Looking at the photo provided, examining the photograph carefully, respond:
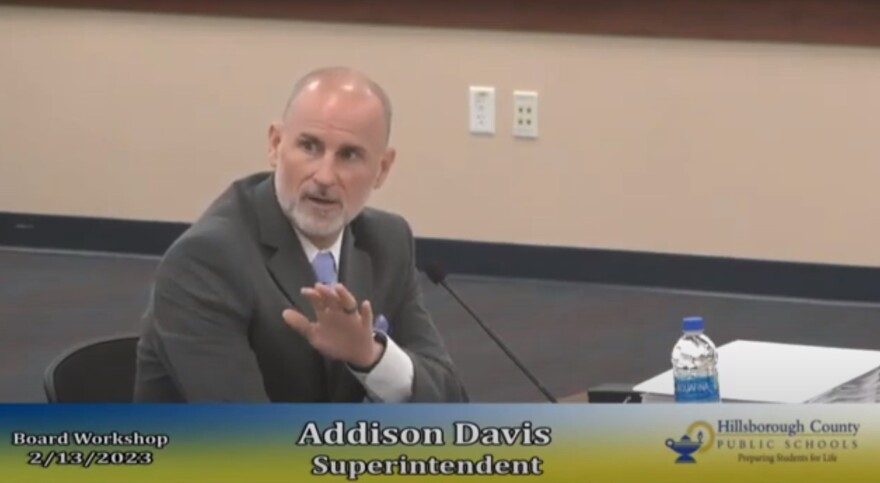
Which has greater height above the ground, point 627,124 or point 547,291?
point 627,124

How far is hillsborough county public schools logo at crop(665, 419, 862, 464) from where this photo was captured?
4.61 ft

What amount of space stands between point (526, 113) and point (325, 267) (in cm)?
454

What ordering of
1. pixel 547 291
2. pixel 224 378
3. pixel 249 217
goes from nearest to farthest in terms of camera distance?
pixel 224 378 < pixel 249 217 < pixel 547 291

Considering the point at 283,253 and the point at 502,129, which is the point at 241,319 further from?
the point at 502,129

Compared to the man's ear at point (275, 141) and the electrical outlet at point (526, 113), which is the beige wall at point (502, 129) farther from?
the man's ear at point (275, 141)

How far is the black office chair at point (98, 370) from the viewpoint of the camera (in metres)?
2.78

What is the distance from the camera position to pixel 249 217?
2.73m

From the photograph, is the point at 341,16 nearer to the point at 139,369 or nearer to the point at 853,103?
the point at 853,103

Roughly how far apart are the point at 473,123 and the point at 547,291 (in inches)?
27.9

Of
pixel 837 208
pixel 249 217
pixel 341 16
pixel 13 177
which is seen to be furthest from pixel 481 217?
pixel 249 217

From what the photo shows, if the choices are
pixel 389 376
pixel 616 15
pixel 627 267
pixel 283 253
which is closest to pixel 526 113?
pixel 616 15

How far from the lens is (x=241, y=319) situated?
263 centimetres

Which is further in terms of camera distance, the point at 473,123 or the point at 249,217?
the point at 473,123

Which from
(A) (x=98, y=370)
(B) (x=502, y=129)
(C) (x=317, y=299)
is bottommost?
(A) (x=98, y=370)
